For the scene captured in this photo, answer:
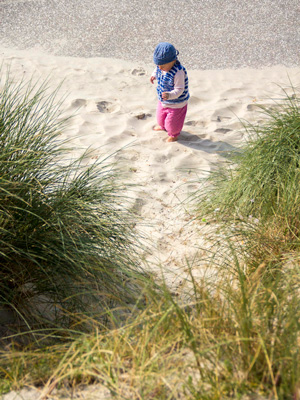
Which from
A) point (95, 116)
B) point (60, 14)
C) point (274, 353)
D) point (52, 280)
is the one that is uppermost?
point (60, 14)

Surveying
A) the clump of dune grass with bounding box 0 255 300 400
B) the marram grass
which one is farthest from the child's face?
the clump of dune grass with bounding box 0 255 300 400

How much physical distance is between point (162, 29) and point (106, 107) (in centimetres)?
229

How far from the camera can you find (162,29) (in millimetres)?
6355

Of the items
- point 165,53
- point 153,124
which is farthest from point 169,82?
point 153,124

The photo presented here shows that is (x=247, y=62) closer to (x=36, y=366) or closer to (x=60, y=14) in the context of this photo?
(x=60, y=14)

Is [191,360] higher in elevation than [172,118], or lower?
lower

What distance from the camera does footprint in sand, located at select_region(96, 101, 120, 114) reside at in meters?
4.62

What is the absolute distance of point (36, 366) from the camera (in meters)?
1.67

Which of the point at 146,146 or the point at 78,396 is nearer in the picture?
the point at 78,396

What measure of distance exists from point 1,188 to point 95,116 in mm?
2632

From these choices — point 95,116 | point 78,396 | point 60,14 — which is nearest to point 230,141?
point 95,116

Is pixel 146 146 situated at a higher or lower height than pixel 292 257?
higher

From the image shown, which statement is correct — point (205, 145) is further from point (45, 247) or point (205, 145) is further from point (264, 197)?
point (45, 247)

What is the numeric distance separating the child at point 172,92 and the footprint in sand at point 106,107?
565 millimetres
